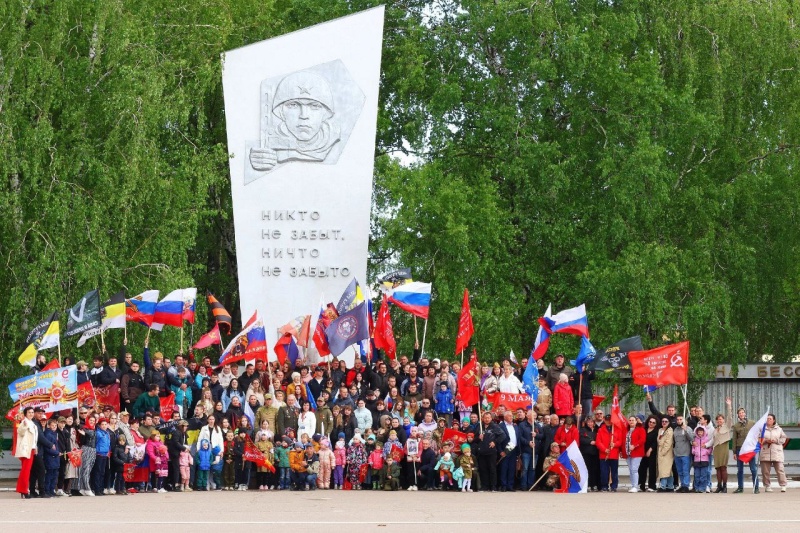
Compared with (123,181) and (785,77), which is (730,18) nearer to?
(785,77)

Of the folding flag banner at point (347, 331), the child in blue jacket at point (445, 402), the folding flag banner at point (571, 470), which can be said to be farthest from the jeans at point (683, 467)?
the folding flag banner at point (347, 331)

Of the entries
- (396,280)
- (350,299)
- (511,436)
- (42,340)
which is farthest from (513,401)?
(42,340)

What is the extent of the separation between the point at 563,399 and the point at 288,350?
6335mm

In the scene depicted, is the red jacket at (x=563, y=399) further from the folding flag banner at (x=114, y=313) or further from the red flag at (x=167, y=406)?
the folding flag banner at (x=114, y=313)

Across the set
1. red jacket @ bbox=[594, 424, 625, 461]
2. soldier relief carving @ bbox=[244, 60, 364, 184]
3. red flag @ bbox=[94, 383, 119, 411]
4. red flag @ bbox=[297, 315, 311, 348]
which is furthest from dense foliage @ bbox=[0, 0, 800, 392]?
red jacket @ bbox=[594, 424, 625, 461]

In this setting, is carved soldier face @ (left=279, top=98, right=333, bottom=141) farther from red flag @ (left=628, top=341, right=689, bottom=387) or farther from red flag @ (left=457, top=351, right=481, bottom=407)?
red flag @ (left=628, top=341, right=689, bottom=387)

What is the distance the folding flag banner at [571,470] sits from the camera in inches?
998

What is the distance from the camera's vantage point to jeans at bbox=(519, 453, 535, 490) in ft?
85.0

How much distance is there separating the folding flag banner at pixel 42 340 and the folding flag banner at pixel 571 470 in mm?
9106

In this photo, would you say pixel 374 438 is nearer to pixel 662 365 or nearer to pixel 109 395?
pixel 109 395

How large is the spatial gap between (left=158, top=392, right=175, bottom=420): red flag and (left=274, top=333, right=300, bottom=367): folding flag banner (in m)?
4.13

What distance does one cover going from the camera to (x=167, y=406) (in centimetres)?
2616

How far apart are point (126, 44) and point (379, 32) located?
7051mm

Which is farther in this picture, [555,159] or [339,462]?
[555,159]
